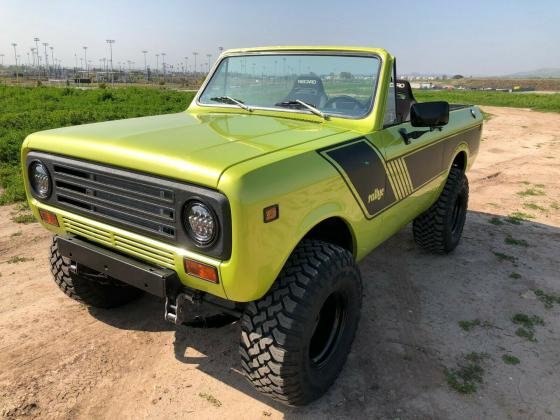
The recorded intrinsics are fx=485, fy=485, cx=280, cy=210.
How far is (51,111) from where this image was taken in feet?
48.4

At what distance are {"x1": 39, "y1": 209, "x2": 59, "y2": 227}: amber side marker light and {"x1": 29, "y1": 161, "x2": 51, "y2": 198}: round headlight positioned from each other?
0.32ft

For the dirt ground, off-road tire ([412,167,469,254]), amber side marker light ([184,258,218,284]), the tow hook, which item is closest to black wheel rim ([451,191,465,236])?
off-road tire ([412,167,469,254])

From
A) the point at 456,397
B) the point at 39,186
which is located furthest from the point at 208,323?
the point at 456,397

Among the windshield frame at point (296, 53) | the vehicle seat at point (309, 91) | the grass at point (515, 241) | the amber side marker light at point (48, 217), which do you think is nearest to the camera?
the amber side marker light at point (48, 217)

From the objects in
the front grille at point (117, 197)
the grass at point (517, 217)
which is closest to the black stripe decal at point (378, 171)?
the front grille at point (117, 197)

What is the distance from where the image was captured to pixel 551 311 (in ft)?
12.5

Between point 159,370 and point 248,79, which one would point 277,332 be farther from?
point 248,79

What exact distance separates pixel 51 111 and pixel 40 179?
44.1ft

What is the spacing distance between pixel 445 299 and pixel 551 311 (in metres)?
0.80

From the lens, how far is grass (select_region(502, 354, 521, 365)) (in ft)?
10.3

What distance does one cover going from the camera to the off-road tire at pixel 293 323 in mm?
2393

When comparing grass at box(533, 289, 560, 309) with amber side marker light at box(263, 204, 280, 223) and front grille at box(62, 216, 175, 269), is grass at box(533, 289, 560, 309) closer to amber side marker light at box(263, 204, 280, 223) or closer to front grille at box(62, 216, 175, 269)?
amber side marker light at box(263, 204, 280, 223)

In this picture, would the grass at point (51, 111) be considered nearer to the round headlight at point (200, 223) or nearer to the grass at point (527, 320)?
the round headlight at point (200, 223)

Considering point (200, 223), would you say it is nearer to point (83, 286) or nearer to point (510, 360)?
point (83, 286)
